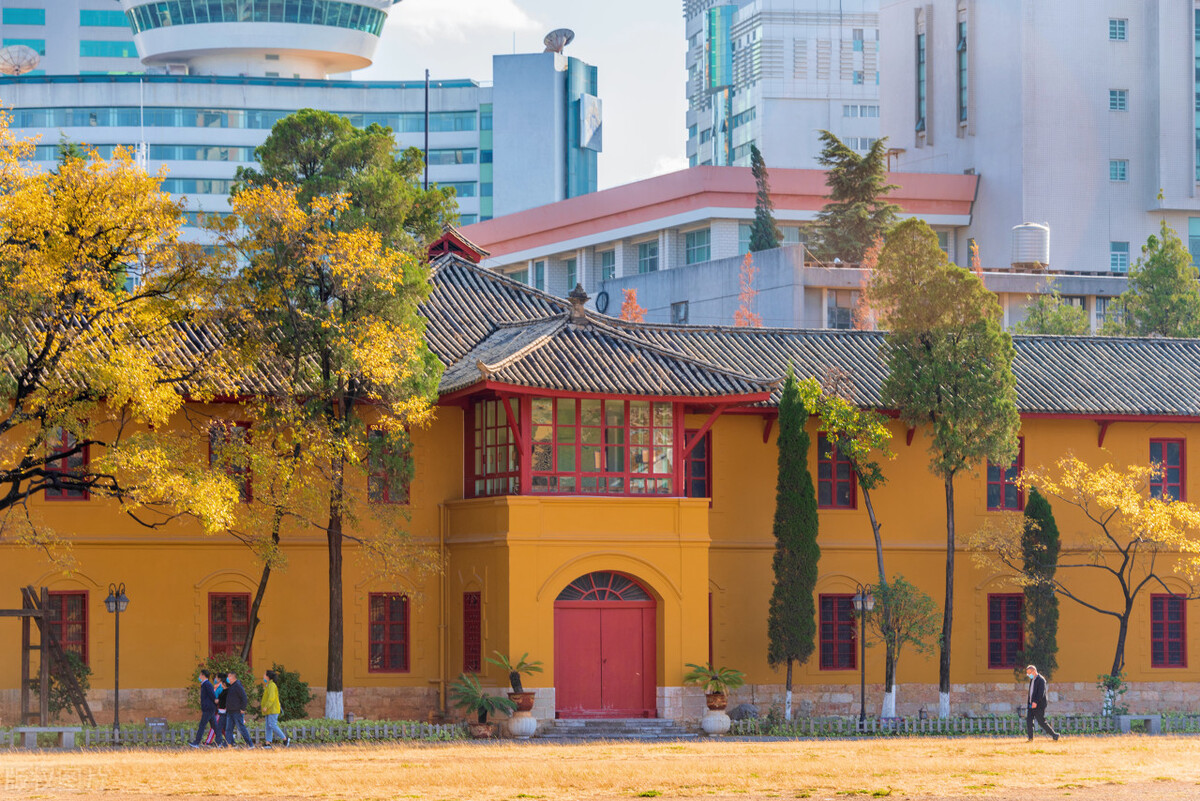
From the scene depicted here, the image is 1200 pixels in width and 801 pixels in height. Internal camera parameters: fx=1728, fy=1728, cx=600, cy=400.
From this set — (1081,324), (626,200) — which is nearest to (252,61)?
(626,200)

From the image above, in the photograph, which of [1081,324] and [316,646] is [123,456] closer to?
[316,646]

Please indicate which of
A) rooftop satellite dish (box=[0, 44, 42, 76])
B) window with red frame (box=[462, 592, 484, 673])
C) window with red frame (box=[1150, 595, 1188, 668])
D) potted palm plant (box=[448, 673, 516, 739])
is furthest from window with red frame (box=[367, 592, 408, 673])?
rooftop satellite dish (box=[0, 44, 42, 76])

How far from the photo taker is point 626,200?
7444cm

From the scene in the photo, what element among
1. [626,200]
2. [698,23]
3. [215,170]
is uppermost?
[698,23]

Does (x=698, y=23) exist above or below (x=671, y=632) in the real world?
above

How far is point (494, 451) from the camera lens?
1283 inches

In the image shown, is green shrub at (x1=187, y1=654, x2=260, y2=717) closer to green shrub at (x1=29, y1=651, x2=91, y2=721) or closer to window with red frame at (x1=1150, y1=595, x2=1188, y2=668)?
green shrub at (x1=29, y1=651, x2=91, y2=721)

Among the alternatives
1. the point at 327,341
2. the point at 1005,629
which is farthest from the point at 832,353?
the point at 327,341

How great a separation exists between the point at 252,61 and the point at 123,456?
278 ft

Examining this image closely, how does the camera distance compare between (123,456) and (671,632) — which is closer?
(123,456)

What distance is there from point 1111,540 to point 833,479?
5853 millimetres

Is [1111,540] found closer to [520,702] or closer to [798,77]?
[520,702]

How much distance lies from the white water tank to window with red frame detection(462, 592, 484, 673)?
135 feet

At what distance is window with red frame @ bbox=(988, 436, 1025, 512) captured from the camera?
119 feet
